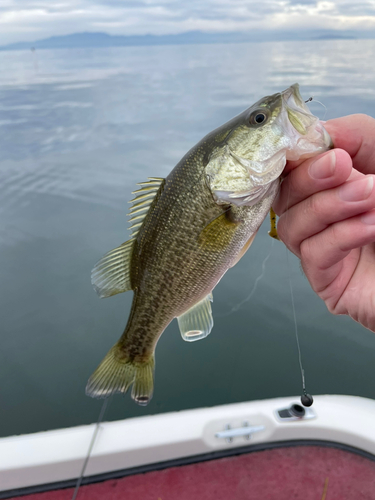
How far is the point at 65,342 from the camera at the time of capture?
4.55m

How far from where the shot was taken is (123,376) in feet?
6.93

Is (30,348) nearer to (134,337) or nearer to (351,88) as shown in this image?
(134,337)

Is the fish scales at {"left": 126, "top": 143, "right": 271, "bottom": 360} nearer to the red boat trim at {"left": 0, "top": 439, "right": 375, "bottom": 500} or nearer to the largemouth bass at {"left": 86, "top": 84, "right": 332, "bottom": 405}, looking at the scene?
the largemouth bass at {"left": 86, "top": 84, "right": 332, "bottom": 405}

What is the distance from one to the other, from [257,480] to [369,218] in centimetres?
202

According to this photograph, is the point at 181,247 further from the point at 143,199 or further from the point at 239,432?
the point at 239,432

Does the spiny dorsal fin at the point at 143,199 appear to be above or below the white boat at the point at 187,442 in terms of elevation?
above

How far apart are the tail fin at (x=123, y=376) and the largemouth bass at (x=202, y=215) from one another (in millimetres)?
17

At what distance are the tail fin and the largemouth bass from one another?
0.06 ft

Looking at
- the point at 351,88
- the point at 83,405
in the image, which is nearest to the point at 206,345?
the point at 83,405

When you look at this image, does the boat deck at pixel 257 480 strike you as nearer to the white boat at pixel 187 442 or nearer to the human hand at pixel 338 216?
the white boat at pixel 187 442

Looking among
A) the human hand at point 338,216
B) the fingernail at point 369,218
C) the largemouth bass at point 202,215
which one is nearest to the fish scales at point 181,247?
the largemouth bass at point 202,215

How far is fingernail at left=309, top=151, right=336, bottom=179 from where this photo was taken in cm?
138

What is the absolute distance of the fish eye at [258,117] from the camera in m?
1.65

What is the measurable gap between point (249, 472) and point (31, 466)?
145 centimetres
